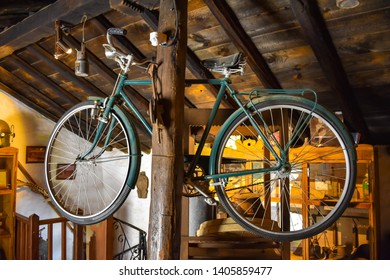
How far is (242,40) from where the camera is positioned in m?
2.39

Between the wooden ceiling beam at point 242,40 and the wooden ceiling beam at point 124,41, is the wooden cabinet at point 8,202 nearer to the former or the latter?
the wooden ceiling beam at point 124,41

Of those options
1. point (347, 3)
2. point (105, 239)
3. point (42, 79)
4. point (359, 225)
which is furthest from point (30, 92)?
point (359, 225)

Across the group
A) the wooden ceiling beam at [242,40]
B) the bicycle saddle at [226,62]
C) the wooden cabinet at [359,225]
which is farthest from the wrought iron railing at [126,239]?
the bicycle saddle at [226,62]

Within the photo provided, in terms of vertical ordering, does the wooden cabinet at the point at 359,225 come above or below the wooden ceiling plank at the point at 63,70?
below

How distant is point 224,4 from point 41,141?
329cm

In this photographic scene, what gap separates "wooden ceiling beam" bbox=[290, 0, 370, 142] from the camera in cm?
204

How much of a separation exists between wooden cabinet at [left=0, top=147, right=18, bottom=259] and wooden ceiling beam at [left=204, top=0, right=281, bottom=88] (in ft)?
9.06

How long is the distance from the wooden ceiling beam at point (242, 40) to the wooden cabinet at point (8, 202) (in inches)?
109

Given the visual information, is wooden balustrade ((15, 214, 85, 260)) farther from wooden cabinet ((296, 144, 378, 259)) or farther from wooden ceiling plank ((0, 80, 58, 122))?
wooden cabinet ((296, 144, 378, 259))

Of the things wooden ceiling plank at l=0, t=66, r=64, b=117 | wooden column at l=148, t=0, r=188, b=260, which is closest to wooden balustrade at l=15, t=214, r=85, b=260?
wooden ceiling plank at l=0, t=66, r=64, b=117

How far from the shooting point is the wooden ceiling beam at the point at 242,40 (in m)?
2.16

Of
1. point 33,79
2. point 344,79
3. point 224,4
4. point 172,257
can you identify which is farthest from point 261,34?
point 33,79

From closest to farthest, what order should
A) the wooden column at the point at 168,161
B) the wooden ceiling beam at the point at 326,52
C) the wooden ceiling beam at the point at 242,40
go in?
1. the wooden column at the point at 168,161
2. the wooden ceiling beam at the point at 326,52
3. the wooden ceiling beam at the point at 242,40

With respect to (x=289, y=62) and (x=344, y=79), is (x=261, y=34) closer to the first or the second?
(x=289, y=62)
